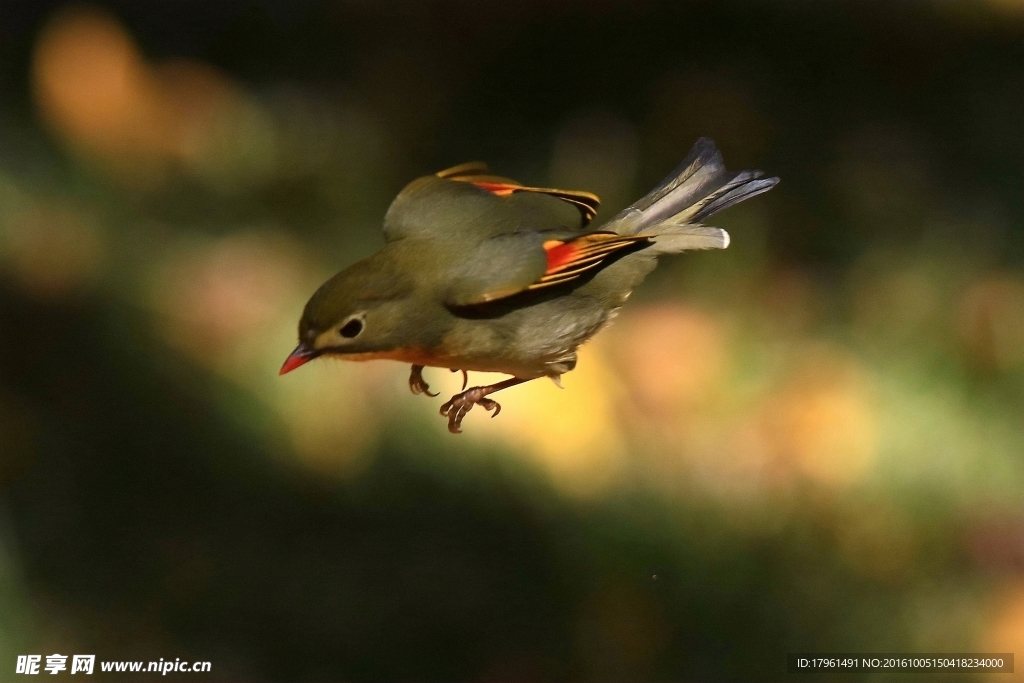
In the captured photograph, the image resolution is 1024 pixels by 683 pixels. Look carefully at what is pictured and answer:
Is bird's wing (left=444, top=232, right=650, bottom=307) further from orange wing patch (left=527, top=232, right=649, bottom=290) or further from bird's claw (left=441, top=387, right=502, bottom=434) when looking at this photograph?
bird's claw (left=441, top=387, right=502, bottom=434)

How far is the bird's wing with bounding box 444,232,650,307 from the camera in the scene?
843 mm

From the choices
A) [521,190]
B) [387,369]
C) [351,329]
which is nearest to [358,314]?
[351,329]

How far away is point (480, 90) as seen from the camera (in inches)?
46.4

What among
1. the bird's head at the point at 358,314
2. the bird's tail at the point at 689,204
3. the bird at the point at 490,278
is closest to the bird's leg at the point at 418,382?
the bird at the point at 490,278

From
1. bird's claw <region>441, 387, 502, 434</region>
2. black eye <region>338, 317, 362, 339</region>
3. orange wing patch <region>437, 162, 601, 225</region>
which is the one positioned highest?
orange wing patch <region>437, 162, 601, 225</region>

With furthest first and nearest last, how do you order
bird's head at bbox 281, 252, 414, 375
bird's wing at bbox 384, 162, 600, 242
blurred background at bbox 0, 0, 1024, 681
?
blurred background at bbox 0, 0, 1024, 681 → bird's wing at bbox 384, 162, 600, 242 → bird's head at bbox 281, 252, 414, 375

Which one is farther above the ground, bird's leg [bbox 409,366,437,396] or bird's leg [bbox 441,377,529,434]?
bird's leg [bbox 409,366,437,396]

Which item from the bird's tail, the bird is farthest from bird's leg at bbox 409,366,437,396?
the bird's tail

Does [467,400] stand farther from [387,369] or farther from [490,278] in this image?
[387,369]

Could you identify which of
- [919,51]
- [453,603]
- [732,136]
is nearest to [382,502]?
[453,603]

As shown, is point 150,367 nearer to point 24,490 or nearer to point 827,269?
point 24,490

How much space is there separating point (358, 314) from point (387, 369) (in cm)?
38

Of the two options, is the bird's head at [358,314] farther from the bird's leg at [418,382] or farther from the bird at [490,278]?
the bird's leg at [418,382]

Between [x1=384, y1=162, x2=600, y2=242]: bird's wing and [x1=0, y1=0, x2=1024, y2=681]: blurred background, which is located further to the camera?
[x1=0, y1=0, x2=1024, y2=681]: blurred background
